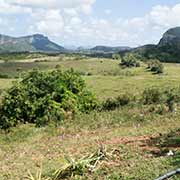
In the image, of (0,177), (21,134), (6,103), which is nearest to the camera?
(0,177)

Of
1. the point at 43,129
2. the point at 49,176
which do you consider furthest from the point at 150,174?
the point at 43,129

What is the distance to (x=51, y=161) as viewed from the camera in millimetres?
14258

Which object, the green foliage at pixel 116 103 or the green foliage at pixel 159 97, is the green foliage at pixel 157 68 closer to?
the green foliage at pixel 116 103

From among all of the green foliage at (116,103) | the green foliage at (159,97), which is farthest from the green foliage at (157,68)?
the green foliage at (159,97)

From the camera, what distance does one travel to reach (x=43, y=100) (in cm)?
2934

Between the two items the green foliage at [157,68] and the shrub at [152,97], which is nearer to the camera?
the shrub at [152,97]

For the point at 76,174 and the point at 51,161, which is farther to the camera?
the point at 51,161

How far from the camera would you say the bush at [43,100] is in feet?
93.2

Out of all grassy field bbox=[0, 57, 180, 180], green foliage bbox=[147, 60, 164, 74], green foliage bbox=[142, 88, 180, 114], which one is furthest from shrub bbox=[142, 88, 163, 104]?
green foliage bbox=[147, 60, 164, 74]

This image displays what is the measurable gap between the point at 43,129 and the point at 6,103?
19.7 feet

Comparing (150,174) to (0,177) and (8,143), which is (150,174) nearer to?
(0,177)

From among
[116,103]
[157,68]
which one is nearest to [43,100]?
[116,103]

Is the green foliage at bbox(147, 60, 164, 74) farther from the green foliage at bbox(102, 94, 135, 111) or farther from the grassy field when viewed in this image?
the grassy field

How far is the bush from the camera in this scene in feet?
93.2
